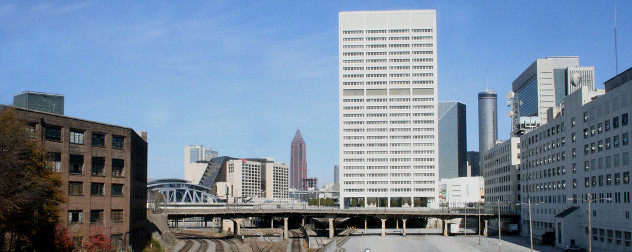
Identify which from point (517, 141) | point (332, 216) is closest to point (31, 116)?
point (332, 216)

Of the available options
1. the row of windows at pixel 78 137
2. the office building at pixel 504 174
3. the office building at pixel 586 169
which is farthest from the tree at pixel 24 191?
the office building at pixel 504 174

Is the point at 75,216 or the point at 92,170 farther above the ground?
the point at 92,170

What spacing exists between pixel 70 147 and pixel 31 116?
642cm

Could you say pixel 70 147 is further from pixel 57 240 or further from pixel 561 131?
pixel 561 131

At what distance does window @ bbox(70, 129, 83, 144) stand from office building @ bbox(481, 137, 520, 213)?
9490 cm

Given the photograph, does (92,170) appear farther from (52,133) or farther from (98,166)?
(52,133)

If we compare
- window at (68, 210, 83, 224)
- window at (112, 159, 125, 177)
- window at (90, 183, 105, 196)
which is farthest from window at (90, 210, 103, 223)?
window at (112, 159, 125, 177)

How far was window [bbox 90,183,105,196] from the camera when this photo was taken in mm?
70188

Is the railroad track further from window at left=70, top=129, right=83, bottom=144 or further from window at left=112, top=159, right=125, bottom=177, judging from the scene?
window at left=70, top=129, right=83, bottom=144

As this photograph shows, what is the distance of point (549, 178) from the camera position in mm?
118812

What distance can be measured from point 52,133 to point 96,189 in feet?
30.1

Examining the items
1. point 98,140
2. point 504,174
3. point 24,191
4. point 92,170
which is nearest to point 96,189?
point 92,170

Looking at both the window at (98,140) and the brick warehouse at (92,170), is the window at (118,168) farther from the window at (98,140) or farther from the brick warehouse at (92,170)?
the window at (98,140)

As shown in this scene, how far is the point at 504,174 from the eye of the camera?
16012 cm
